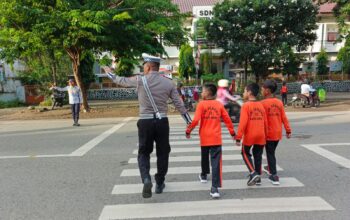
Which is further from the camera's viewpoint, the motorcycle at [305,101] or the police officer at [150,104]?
the motorcycle at [305,101]

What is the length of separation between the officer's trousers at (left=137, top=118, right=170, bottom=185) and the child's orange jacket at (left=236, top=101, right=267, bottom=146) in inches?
42.9

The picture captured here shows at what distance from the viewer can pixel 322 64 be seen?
107 feet

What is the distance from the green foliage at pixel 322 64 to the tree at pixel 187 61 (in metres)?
13.0

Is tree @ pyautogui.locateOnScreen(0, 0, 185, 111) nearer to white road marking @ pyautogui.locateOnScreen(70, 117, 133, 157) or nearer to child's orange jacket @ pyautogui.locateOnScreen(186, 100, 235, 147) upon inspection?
white road marking @ pyautogui.locateOnScreen(70, 117, 133, 157)

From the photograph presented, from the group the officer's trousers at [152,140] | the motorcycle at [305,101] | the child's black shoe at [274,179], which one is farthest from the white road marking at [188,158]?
the motorcycle at [305,101]

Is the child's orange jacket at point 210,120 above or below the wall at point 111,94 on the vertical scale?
above

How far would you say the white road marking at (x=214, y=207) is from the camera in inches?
160

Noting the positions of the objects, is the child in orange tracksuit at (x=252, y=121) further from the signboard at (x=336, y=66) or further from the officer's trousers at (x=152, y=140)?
the signboard at (x=336, y=66)

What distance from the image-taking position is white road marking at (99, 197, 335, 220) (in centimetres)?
406

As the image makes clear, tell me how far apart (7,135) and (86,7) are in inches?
245

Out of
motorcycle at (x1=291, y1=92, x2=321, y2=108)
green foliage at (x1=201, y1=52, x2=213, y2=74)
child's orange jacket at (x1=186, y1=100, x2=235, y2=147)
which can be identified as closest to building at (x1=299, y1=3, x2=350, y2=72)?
green foliage at (x1=201, y1=52, x2=213, y2=74)

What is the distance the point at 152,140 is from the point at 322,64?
3231cm

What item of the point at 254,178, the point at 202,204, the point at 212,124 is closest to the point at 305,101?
the point at 254,178

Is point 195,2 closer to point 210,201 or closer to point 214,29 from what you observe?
point 214,29
